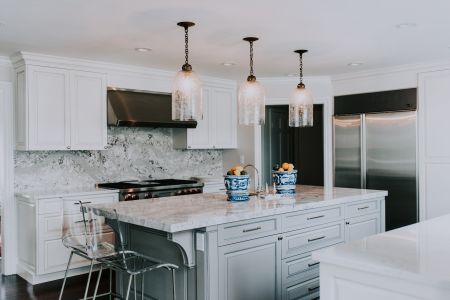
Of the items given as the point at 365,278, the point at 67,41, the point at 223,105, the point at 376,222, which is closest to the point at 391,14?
the point at 376,222

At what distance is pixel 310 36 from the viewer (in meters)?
4.01

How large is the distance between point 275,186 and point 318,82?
2.86 metres

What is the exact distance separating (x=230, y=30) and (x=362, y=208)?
6.62 ft

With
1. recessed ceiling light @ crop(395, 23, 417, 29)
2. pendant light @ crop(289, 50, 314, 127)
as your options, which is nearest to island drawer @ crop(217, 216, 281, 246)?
pendant light @ crop(289, 50, 314, 127)

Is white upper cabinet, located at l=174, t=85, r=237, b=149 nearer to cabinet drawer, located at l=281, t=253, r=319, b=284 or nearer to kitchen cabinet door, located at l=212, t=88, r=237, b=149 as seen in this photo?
kitchen cabinet door, located at l=212, t=88, r=237, b=149

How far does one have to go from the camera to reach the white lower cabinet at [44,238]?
14.3 feet

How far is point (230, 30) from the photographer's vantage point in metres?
3.77

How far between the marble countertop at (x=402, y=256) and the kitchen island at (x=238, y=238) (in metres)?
A: 0.98

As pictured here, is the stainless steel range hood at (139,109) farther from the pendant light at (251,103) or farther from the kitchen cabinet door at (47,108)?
the pendant light at (251,103)

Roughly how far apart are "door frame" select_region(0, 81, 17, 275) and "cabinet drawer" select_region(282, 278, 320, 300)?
3122 millimetres

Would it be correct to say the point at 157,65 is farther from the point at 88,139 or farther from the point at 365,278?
the point at 365,278

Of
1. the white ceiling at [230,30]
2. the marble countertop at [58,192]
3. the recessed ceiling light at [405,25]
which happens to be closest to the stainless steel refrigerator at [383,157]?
the white ceiling at [230,30]

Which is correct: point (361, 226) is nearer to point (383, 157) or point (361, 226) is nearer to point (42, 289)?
point (383, 157)

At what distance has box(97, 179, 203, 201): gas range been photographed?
4867 mm
